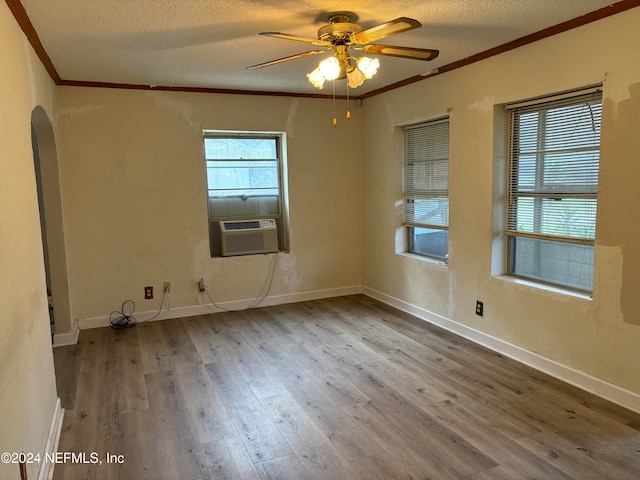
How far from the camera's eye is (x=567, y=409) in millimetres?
2680

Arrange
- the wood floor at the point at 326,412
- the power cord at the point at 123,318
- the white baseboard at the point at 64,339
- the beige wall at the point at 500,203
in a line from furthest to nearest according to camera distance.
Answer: the power cord at the point at 123,318 < the white baseboard at the point at 64,339 < the beige wall at the point at 500,203 < the wood floor at the point at 326,412

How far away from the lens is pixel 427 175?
4391 millimetres

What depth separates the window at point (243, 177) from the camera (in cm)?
483

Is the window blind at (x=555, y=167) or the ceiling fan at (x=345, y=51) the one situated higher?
the ceiling fan at (x=345, y=51)

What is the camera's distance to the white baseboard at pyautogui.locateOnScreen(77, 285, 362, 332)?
4430mm

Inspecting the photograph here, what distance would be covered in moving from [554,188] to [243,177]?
119 inches

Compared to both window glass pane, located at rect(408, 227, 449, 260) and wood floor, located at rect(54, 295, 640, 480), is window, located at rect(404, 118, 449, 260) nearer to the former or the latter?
window glass pane, located at rect(408, 227, 449, 260)

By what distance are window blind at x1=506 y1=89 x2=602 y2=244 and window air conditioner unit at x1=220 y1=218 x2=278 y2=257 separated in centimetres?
248

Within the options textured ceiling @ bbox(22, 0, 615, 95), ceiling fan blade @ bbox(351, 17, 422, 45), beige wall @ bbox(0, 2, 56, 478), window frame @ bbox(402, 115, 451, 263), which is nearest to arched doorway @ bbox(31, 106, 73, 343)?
textured ceiling @ bbox(22, 0, 615, 95)

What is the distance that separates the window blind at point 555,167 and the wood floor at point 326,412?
3.40 ft

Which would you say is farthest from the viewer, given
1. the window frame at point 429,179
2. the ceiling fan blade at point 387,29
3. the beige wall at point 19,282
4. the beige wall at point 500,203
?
the window frame at point 429,179

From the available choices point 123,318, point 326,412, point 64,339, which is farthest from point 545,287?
point 64,339

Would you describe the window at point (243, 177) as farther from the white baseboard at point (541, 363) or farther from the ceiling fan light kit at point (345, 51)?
the ceiling fan light kit at point (345, 51)

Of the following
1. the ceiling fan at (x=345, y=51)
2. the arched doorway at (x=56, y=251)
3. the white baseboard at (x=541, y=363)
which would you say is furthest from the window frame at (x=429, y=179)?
the arched doorway at (x=56, y=251)
